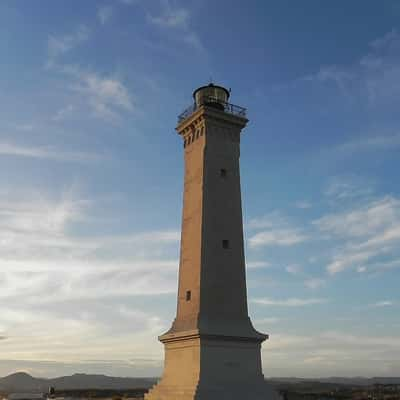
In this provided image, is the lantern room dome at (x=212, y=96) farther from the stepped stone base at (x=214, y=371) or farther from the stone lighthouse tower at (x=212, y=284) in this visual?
the stepped stone base at (x=214, y=371)

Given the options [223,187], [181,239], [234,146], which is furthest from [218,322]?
[234,146]

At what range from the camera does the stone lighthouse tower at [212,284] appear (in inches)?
806

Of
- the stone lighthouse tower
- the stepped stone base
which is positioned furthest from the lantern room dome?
the stepped stone base

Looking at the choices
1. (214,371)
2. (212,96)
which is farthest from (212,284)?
(212,96)

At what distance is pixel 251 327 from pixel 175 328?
349 cm

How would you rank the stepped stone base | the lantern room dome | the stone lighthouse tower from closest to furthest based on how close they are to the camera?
the stepped stone base
the stone lighthouse tower
the lantern room dome

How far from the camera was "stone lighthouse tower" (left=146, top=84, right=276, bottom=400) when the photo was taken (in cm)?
2048

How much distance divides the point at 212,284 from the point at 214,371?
3712 millimetres

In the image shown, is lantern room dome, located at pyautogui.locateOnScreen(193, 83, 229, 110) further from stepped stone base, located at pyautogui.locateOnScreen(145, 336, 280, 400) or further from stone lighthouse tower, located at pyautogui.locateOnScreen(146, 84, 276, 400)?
stepped stone base, located at pyautogui.locateOnScreen(145, 336, 280, 400)

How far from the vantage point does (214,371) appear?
20.3 m

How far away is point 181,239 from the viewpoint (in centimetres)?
2398

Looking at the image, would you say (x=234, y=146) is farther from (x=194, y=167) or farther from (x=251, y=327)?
(x=251, y=327)

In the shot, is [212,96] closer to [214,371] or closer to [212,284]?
[212,284]

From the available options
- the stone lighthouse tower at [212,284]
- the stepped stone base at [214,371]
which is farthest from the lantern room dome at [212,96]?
the stepped stone base at [214,371]
